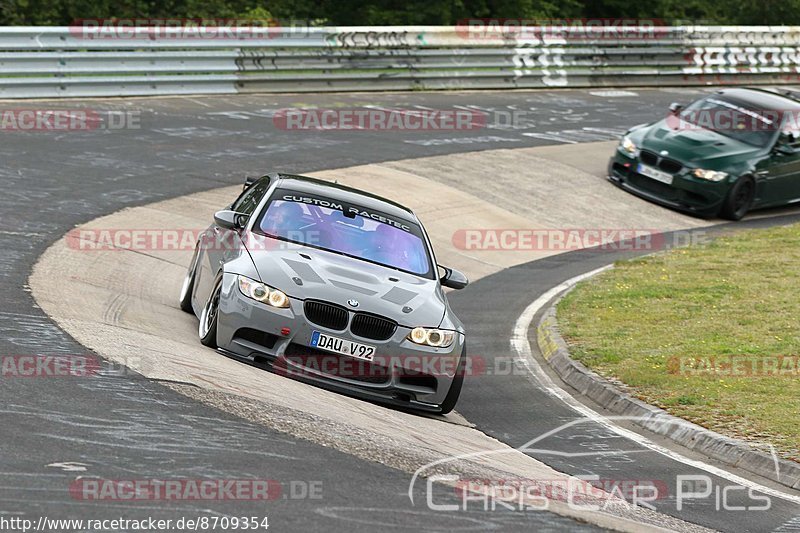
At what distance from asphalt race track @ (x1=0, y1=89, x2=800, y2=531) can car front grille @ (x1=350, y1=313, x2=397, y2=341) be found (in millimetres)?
1092

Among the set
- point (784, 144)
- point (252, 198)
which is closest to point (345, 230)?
point (252, 198)

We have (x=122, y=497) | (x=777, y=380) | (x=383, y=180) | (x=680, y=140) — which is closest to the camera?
(x=122, y=497)

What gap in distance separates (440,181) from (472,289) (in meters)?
4.77

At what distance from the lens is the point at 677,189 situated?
20.0m

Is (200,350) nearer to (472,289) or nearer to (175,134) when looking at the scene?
(472,289)

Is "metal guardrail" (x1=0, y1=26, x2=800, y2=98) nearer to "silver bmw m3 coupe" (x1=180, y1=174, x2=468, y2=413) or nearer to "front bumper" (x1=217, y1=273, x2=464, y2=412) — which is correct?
"silver bmw m3 coupe" (x1=180, y1=174, x2=468, y2=413)

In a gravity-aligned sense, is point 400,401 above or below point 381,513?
below

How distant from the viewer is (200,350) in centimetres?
939

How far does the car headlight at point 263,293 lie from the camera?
9234 mm

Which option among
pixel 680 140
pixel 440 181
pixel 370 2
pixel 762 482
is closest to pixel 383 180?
pixel 440 181

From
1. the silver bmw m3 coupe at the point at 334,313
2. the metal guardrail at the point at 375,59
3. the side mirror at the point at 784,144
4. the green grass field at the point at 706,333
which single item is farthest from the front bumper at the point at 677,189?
the silver bmw m3 coupe at the point at 334,313

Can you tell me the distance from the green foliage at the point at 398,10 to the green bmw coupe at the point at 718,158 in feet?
53.0

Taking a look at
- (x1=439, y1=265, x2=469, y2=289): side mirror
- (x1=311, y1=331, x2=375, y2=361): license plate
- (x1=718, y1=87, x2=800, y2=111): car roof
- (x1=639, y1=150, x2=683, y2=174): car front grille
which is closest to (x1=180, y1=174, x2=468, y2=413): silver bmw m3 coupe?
(x1=311, y1=331, x2=375, y2=361): license plate

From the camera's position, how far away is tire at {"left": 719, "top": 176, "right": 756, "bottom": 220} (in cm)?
1995
